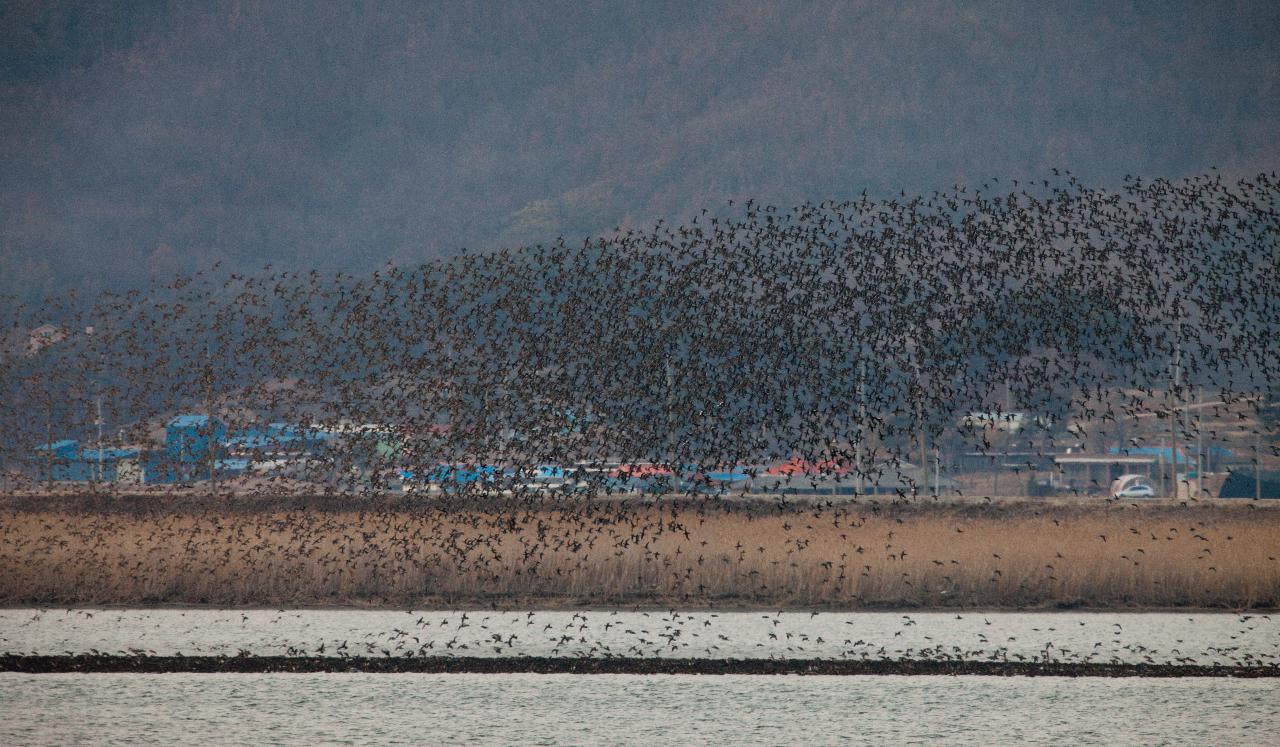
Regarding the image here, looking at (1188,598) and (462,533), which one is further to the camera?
(462,533)

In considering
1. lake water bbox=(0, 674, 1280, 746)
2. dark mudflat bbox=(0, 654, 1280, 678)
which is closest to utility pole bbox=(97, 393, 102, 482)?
dark mudflat bbox=(0, 654, 1280, 678)

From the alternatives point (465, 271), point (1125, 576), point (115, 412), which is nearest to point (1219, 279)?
point (1125, 576)

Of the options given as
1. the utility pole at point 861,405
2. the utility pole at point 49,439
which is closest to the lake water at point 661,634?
the utility pole at point 861,405

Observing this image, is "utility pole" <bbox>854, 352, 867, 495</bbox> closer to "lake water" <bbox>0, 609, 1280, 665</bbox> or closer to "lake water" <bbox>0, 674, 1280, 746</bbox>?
"lake water" <bbox>0, 609, 1280, 665</bbox>

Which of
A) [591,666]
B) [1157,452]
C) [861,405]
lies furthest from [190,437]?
[1157,452]

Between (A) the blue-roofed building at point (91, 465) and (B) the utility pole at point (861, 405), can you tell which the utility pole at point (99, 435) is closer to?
(A) the blue-roofed building at point (91, 465)

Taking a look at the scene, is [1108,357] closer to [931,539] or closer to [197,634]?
[931,539]
